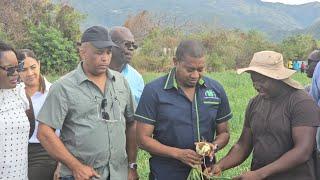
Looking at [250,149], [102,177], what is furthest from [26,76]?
[250,149]

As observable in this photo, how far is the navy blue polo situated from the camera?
11.1 ft

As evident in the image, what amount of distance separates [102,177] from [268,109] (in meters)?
1.16

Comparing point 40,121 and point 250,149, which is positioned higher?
point 40,121

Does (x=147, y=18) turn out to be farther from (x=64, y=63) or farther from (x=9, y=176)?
(x=9, y=176)

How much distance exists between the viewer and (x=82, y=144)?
3287mm

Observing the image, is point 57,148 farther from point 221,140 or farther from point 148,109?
point 221,140

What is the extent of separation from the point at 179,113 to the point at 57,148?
810 mm

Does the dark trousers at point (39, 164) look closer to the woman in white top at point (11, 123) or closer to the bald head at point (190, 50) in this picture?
the woman in white top at point (11, 123)

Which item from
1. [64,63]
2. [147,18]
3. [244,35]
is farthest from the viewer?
[147,18]

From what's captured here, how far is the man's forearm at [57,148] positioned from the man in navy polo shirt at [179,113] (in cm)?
48

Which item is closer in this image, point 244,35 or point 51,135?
point 51,135

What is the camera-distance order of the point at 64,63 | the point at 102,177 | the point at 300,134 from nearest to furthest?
the point at 300,134, the point at 102,177, the point at 64,63

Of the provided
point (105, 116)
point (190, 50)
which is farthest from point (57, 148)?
point (190, 50)

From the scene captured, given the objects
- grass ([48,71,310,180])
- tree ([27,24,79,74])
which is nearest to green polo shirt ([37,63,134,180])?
grass ([48,71,310,180])
